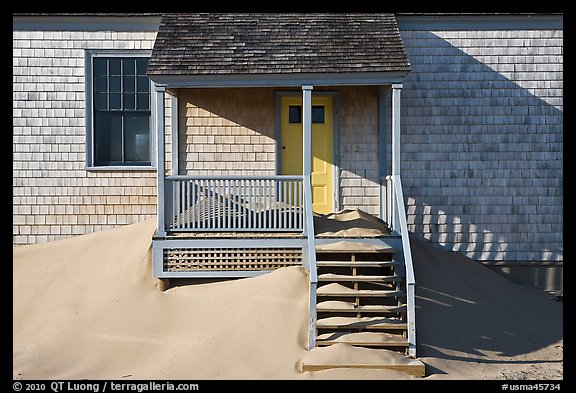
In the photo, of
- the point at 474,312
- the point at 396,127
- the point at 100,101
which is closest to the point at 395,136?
the point at 396,127

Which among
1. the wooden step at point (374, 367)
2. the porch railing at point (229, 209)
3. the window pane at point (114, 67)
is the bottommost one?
the wooden step at point (374, 367)

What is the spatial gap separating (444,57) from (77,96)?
669cm

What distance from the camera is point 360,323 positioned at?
8719 mm

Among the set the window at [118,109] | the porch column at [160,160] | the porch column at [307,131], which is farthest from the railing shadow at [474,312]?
the window at [118,109]

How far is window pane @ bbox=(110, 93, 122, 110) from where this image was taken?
1216 centimetres

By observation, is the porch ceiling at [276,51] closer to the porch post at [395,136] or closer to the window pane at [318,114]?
the porch post at [395,136]

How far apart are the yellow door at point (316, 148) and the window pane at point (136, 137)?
2.48 metres

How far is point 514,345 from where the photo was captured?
30.2 ft

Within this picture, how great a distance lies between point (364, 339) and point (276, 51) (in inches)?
189

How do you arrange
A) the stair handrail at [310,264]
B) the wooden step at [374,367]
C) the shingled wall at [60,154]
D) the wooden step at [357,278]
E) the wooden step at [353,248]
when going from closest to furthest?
the wooden step at [374,367] → the stair handrail at [310,264] → the wooden step at [357,278] → the wooden step at [353,248] → the shingled wall at [60,154]

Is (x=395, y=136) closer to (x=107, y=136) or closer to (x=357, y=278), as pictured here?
(x=357, y=278)

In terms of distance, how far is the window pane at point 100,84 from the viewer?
12.1 m

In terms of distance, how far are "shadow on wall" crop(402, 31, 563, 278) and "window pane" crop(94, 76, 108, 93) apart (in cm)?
544
